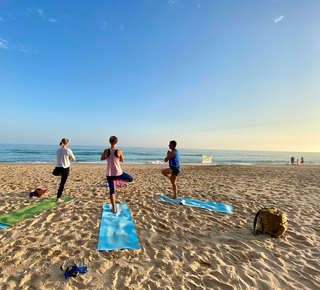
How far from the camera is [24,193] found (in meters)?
6.14

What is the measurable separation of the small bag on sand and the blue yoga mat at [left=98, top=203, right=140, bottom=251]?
95.9 inches

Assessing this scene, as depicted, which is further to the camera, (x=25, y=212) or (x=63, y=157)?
(x=63, y=157)

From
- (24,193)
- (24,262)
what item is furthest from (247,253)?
(24,193)

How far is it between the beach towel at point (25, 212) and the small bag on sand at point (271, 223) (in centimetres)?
503

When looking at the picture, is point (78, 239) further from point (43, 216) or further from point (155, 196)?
point (155, 196)

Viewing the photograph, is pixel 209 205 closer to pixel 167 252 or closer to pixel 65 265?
pixel 167 252

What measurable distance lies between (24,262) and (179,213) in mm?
3144

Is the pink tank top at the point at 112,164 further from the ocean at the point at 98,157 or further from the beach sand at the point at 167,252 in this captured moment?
the ocean at the point at 98,157

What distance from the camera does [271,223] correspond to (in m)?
3.43

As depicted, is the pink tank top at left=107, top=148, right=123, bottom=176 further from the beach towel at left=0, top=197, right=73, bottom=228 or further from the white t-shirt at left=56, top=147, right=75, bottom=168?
the beach towel at left=0, top=197, right=73, bottom=228

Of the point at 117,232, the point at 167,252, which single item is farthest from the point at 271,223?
the point at 117,232

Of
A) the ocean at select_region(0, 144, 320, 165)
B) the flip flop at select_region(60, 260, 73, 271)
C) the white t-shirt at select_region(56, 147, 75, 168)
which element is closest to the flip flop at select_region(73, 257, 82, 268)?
the flip flop at select_region(60, 260, 73, 271)

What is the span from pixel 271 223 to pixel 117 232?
3015mm

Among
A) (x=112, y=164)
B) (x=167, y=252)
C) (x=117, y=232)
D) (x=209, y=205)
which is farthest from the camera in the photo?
(x=209, y=205)
